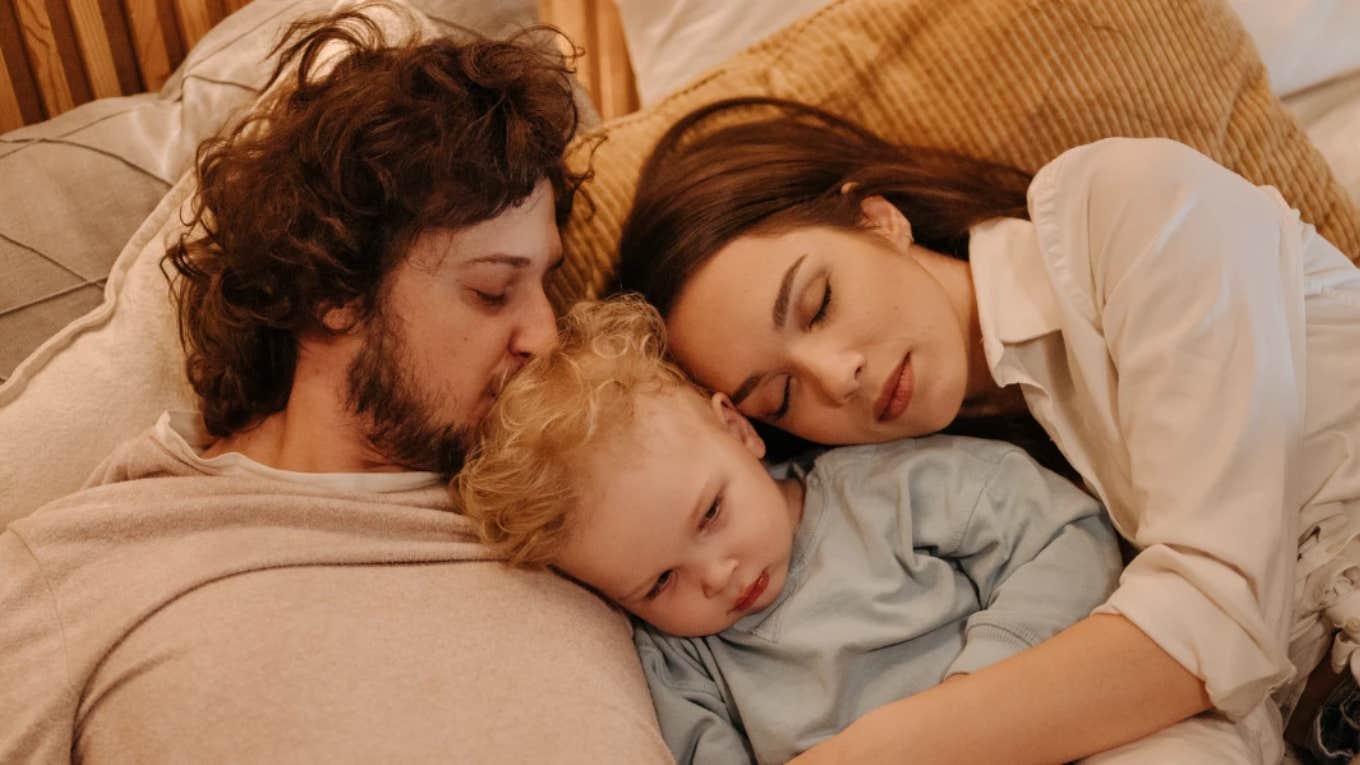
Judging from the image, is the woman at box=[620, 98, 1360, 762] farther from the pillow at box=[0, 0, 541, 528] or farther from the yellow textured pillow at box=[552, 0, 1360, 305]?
the pillow at box=[0, 0, 541, 528]

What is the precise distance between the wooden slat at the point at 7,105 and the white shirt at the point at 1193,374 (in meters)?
1.58

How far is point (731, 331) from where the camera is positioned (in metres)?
1.42

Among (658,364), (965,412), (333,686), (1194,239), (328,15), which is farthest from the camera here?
(328,15)

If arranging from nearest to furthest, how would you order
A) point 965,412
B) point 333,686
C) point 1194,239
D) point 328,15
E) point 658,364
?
1. point 333,686
2. point 1194,239
3. point 658,364
4. point 965,412
5. point 328,15

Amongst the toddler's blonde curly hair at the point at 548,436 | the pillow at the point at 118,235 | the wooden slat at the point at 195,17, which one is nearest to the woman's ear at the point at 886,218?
the toddler's blonde curly hair at the point at 548,436

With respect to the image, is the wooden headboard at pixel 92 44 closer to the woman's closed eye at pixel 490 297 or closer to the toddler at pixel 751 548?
the woman's closed eye at pixel 490 297

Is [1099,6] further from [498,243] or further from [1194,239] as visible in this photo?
[498,243]

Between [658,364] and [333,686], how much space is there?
21.2 inches

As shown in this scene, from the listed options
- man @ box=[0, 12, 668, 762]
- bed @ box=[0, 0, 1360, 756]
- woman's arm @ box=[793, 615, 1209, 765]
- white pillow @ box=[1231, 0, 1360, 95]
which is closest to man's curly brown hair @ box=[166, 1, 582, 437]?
man @ box=[0, 12, 668, 762]

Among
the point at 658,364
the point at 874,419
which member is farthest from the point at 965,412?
the point at 658,364

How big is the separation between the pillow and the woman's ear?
28.0 inches

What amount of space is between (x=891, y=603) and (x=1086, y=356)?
1.24 ft

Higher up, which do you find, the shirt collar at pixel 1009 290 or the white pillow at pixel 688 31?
the white pillow at pixel 688 31

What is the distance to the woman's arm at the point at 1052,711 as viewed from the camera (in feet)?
3.79
